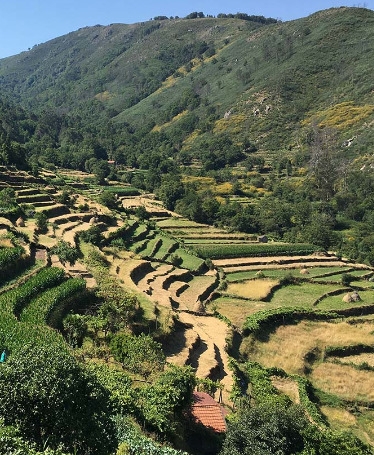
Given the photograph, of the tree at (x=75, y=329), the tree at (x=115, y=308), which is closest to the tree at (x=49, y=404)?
the tree at (x=75, y=329)

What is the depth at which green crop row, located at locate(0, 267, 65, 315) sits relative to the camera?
26.9 meters

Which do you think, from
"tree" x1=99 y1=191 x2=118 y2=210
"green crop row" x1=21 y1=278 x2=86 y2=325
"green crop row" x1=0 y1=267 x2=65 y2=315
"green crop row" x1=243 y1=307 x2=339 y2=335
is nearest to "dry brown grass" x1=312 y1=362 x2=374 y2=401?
"green crop row" x1=243 y1=307 x2=339 y2=335

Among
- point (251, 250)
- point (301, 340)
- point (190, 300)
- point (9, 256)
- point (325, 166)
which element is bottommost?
point (301, 340)

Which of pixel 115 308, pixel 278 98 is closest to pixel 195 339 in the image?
pixel 115 308

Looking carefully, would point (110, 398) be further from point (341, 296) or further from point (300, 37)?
point (300, 37)

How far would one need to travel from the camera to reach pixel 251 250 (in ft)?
197

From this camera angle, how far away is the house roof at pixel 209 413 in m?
21.3

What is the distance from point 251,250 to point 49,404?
48496 millimetres

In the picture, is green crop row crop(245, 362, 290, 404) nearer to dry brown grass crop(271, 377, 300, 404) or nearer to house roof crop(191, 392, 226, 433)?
dry brown grass crop(271, 377, 300, 404)

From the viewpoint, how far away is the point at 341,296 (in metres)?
48.0

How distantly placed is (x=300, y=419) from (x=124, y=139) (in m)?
149

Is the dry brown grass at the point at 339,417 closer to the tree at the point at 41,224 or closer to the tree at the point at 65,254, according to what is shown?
the tree at the point at 65,254

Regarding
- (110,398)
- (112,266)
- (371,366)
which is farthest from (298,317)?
(110,398)

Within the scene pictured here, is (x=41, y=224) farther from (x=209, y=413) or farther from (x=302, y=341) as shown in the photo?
(x=209, y=413)
